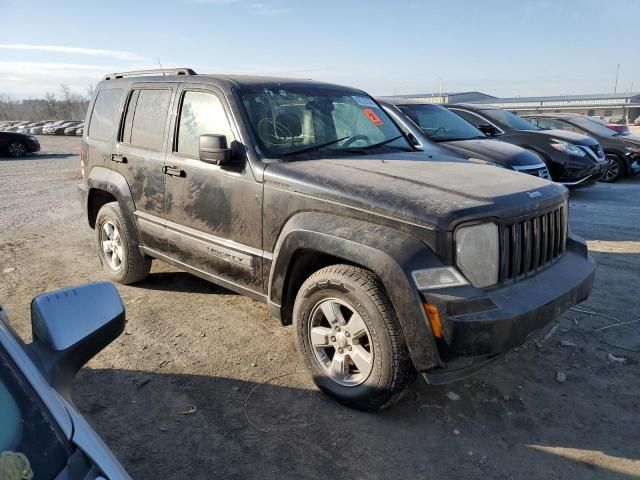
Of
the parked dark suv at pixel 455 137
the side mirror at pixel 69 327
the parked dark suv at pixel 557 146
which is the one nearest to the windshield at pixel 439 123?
the parked dark suv at pixel 455 137

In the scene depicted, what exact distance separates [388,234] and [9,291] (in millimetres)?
4198

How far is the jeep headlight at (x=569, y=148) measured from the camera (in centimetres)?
942

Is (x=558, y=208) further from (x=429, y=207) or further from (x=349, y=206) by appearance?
(x=349, y=206)

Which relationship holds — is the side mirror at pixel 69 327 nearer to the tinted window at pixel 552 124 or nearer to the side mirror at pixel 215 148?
the side mirror at pixel 215 148

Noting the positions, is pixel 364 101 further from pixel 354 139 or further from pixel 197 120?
pixel 197 120

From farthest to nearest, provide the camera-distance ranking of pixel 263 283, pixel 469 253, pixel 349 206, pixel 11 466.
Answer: pixel 263 283 → pixel 349 206 → pixel 469 253 → pixel 11 466

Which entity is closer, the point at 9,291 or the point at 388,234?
the point at 388,234

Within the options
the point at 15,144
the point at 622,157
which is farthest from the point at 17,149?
the point at 622,157

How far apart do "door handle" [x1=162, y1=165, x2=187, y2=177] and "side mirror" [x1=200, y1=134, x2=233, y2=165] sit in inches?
22.5

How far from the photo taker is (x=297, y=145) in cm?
385

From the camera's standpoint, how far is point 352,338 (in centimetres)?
312

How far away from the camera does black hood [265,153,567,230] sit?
9.21 ft

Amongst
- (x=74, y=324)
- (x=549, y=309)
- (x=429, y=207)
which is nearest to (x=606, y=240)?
(x=549, y=309)

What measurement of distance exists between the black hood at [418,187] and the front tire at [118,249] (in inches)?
83.3
